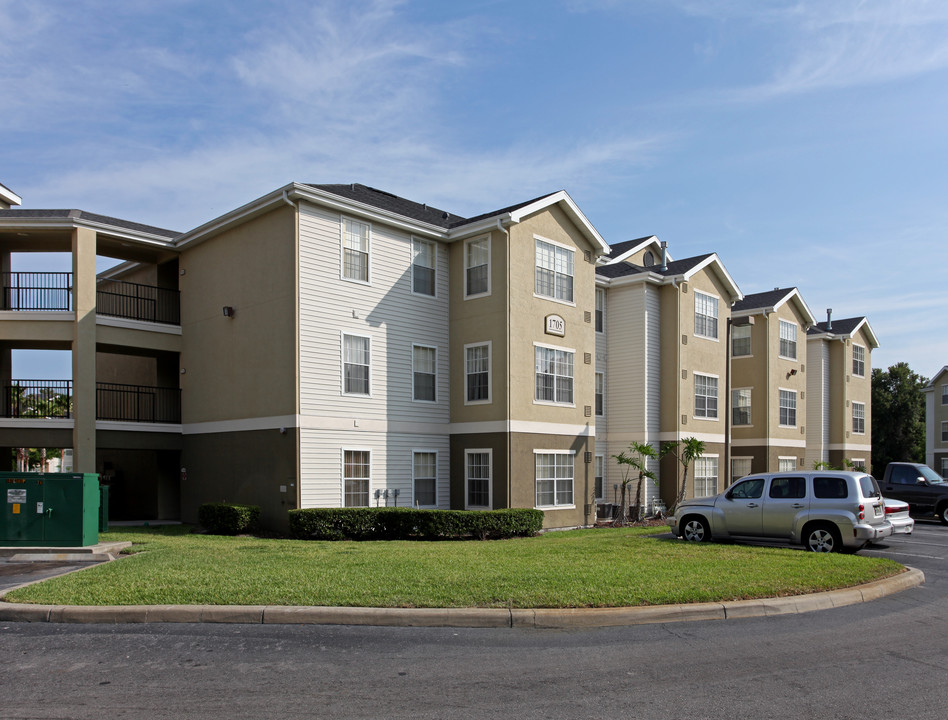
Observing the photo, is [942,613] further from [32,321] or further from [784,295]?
[784,295]

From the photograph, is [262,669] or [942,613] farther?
[942,613]

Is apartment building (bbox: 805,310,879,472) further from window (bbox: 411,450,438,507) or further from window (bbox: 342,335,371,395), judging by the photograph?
window (bbox: 342,335,371,395)

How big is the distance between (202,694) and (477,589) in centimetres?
447

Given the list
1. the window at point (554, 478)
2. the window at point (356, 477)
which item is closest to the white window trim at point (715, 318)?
the window at point (554, 478)

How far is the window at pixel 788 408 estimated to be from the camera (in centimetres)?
3544

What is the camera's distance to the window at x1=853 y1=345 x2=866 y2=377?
42.5 m

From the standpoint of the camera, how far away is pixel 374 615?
31.6ft

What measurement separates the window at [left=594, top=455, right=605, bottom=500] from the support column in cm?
1647

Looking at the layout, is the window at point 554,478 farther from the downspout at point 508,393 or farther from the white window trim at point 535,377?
the white window trim at point 535,377

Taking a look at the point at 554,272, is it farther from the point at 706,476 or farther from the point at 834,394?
the point at 834,394

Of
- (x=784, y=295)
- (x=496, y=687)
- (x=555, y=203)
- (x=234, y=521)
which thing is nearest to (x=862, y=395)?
(x=784, y=295)

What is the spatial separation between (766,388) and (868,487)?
18344mm

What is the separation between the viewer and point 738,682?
24.1ft

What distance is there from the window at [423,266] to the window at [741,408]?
16779 mm
